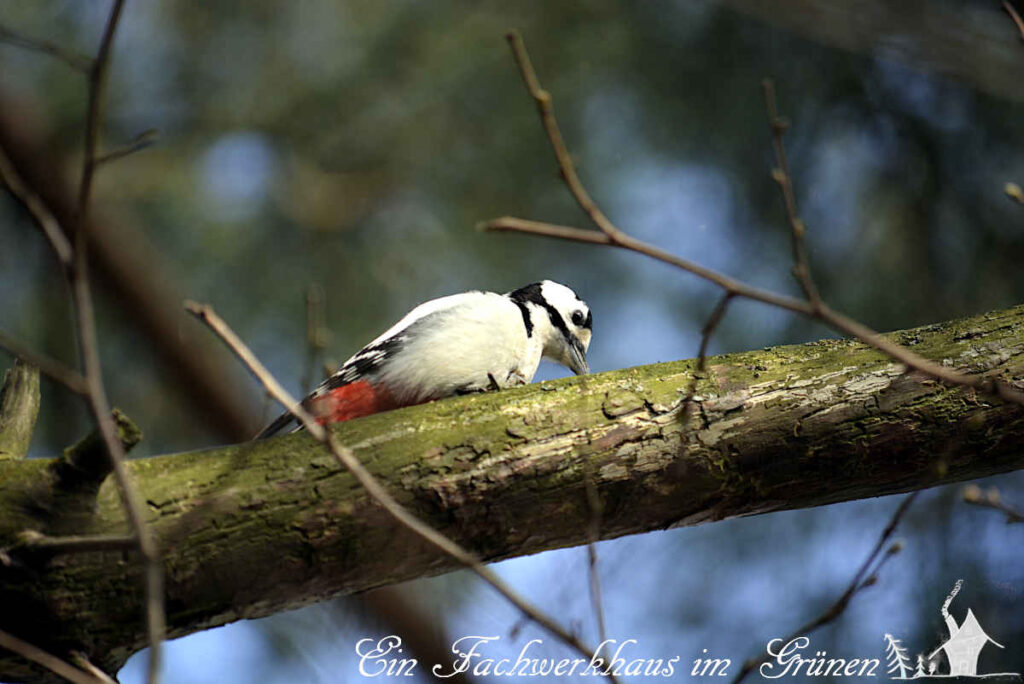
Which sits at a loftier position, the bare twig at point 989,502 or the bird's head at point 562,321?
the bird's head at point 562,321

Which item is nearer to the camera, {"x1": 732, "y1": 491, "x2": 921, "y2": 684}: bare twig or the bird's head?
{"x1": 732, "y1": 491, "x2": 921, "y2": 684}: bare twig

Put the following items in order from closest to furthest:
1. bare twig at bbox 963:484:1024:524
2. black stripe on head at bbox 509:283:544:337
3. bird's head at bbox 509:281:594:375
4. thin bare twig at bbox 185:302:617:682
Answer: thin bare twig at bbox 185:302:617:682, bare twig at bbox 963:484:1024:524, black stripe on head at bbox 509:283:544:337, bird's head at bbox 509:281:594:375

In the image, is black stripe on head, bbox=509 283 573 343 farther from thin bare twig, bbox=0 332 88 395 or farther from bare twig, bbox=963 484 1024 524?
thin bare twig, bbox=0 332 88 395

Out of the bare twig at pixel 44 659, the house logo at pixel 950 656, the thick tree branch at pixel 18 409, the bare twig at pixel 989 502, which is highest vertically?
the thick tree branch at pixel 18 409

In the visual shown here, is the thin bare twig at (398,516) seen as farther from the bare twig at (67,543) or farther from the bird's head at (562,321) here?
the bird's head at (562,321)

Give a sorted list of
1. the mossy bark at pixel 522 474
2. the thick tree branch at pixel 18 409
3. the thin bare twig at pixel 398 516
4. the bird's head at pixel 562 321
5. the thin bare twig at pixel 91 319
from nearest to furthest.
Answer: the thin bare twig at pixel 91 319 → the thin bare twig at pixel 398 516 → the mossy bark at pixel 522 474 → the thick tree branch at pixel 18 409 → the bird's head at pixel 562 321

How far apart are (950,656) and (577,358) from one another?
5.69ft

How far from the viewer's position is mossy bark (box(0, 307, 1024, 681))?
6.77 ft

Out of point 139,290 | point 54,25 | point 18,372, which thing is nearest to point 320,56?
point 54,25

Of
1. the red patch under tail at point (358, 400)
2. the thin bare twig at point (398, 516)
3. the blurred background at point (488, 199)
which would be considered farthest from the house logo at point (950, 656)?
the thin bare twig at point (398, 516)

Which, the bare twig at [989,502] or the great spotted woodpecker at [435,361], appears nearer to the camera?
the bare twig at [989,502]

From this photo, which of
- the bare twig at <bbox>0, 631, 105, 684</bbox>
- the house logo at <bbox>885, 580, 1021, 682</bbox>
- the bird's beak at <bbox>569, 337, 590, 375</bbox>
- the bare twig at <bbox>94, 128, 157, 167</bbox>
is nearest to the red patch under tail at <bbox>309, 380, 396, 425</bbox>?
the bird's beak at <bbox>569, 337, 590, 375</bbox>

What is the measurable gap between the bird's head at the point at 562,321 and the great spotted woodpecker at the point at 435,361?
32cm

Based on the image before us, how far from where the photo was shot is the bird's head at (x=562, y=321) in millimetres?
3836
